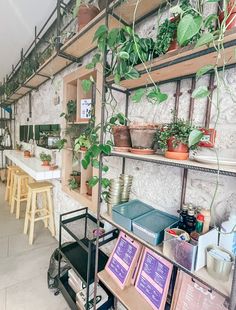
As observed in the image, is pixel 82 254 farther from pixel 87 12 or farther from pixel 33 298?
pixel 87 12

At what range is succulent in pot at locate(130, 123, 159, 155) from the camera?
3.16 ft

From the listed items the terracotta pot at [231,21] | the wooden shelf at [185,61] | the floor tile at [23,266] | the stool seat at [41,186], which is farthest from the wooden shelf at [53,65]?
the floor tile at [23,266]

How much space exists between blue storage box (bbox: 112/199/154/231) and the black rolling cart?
252 millimetres

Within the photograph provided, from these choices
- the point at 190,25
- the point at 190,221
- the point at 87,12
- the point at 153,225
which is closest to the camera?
the point at 190,25

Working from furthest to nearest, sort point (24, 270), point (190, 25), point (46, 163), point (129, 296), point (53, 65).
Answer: point (46, 163)
point (53, 65)
point (24, 270)
point (129, 296)
point (190, 25)

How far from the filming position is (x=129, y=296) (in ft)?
3.49

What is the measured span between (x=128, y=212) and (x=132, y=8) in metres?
1.14

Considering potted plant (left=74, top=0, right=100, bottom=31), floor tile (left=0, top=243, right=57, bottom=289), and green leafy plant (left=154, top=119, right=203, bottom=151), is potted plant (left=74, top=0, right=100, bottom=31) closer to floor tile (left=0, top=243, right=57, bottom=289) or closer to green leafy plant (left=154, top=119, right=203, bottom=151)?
green leafy plant (left=154, top=119, right=203, bottom=151)

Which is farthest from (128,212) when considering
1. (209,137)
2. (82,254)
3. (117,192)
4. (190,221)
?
(82,254)

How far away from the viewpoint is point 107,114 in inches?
61.0

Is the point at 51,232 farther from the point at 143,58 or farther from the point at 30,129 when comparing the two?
the point at 143,58

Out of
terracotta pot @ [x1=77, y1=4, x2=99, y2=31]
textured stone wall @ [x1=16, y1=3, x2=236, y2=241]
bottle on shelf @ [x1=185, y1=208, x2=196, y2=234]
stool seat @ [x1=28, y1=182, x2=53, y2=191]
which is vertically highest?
terracotta pot @ [x1=77, y1=4, x2=99, y2=31]

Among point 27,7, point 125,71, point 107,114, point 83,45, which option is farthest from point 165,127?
point 27,7

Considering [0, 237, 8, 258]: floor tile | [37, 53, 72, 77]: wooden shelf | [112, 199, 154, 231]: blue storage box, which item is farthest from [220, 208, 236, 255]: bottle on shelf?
[0, 237, 8, 258]: floor tile
